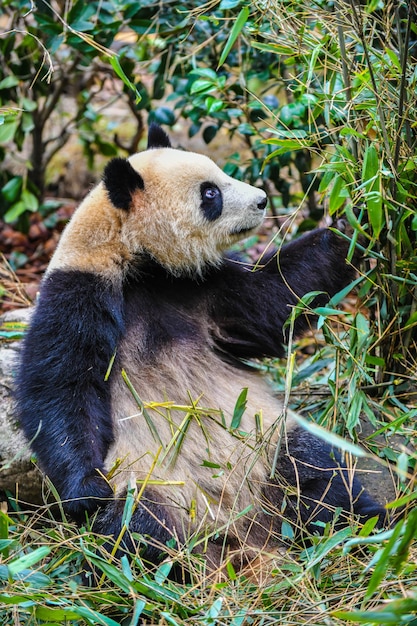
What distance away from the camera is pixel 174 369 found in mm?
3596

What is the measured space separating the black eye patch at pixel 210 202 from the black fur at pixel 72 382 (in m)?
0.62

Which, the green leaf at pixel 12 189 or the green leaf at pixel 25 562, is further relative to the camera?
the green leaf at pixel 12 189

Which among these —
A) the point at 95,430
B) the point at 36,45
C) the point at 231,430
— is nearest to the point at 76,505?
the point at 95,430

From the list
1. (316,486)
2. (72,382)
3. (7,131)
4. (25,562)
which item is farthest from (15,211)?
(25,562)

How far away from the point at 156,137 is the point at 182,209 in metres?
0.60

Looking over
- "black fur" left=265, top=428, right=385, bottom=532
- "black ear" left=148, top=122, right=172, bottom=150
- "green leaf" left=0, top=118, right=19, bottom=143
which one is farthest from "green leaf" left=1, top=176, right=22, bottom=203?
"black fur" left=265, top=428, right=385, bottom=532

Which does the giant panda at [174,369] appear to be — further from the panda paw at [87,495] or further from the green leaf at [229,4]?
the green leaf at [229,4]

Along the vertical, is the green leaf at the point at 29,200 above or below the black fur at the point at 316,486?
above

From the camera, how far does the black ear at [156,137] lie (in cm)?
413

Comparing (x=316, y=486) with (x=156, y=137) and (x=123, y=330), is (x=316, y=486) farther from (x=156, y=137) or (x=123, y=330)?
(x=156, y=137)

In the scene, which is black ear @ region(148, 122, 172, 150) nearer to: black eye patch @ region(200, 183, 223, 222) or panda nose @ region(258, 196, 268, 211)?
black eye patch @ region(200, 183, 223, 222)

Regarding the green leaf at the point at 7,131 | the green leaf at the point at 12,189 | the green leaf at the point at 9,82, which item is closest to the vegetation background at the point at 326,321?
the green leaf at the point at 9,82

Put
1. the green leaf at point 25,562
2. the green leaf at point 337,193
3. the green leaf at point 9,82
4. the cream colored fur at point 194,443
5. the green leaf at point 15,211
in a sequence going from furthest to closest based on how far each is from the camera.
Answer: the green leaf at point 15,211 < the green leaf at point 9,82 < the cream colored fur at point 194,443 < the green leaf at point 337,193 < the green leaf at point 25,562

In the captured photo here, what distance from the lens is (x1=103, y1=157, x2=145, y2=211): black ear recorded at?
3.57 meters
